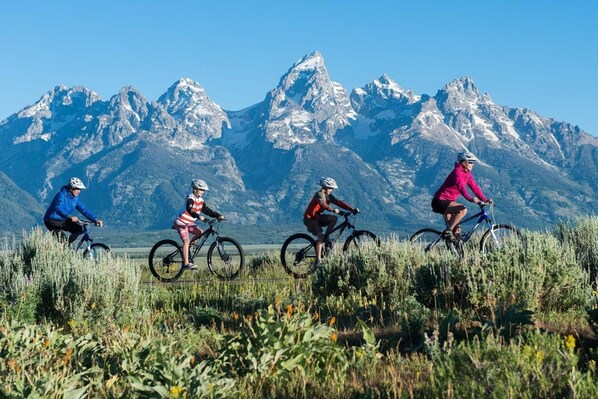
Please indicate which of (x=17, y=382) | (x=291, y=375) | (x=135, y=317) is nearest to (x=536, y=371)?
(x=291, y=375)

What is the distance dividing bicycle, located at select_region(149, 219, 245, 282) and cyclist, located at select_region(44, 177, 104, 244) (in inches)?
75.2

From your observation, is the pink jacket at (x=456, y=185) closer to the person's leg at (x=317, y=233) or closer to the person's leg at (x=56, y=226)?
the person's leg at (x=317, y=233)

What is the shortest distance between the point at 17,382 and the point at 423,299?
6227 millimetres

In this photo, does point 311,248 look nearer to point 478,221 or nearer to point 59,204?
point 478,221

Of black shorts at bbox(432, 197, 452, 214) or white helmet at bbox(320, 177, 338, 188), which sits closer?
black shorts at bbox(432, 197, 452, 214)

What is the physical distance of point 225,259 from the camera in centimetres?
1817

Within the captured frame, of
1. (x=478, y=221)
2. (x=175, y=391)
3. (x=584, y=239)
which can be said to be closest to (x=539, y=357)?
(x=175, y=391)

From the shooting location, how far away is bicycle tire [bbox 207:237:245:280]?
1755 centimetres

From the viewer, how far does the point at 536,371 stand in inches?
210

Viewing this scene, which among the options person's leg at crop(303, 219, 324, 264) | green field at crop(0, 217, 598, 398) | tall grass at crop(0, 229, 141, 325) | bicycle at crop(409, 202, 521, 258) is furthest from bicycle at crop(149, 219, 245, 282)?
tall grass at crop(0, 229, 141, 325)

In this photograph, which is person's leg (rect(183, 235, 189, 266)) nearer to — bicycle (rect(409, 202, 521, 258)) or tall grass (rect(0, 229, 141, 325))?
bicycle (rect(409, 202, 521, 258))

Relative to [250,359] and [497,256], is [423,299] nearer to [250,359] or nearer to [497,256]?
[497,256]

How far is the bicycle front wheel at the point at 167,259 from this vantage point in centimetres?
1831

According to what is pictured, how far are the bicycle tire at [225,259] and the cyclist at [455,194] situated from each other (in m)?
4.77
